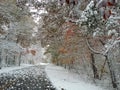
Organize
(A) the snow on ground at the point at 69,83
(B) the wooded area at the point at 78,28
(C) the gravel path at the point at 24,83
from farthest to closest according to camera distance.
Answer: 1. (C) the gravel path at the point at 24,83
2. (A) the snow on ground at the point at 69,83
3. (B) the wooded area at the point at 78,28

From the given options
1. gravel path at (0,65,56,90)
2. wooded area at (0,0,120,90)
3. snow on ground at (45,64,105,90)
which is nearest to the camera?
wooded area at (0,0,120,90)

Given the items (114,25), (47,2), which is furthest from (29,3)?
(114,25)

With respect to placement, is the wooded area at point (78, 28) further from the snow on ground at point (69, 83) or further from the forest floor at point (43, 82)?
the forest floor at point (43, 82)

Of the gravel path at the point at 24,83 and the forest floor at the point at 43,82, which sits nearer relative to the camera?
the forest floor at the point at 43,82

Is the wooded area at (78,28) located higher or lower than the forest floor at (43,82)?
higher

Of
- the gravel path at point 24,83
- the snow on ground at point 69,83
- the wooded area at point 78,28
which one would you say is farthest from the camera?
the gravel path at point 24,83

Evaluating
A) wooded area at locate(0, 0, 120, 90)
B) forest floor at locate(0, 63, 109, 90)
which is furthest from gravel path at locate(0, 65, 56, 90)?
wooded area at locate(0, 0, 120, 90)

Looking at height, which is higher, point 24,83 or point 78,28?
point 78,28

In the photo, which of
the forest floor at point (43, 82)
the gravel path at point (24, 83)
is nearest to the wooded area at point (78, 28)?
the forest floor at point (43, 82)

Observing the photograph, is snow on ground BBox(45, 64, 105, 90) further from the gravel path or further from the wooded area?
the wooded area

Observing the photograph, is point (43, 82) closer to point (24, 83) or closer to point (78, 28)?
point (24, 83)

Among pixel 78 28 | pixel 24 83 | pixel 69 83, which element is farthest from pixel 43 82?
pixel 78 28

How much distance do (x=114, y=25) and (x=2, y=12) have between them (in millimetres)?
14411

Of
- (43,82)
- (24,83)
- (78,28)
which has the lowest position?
(43,82)
